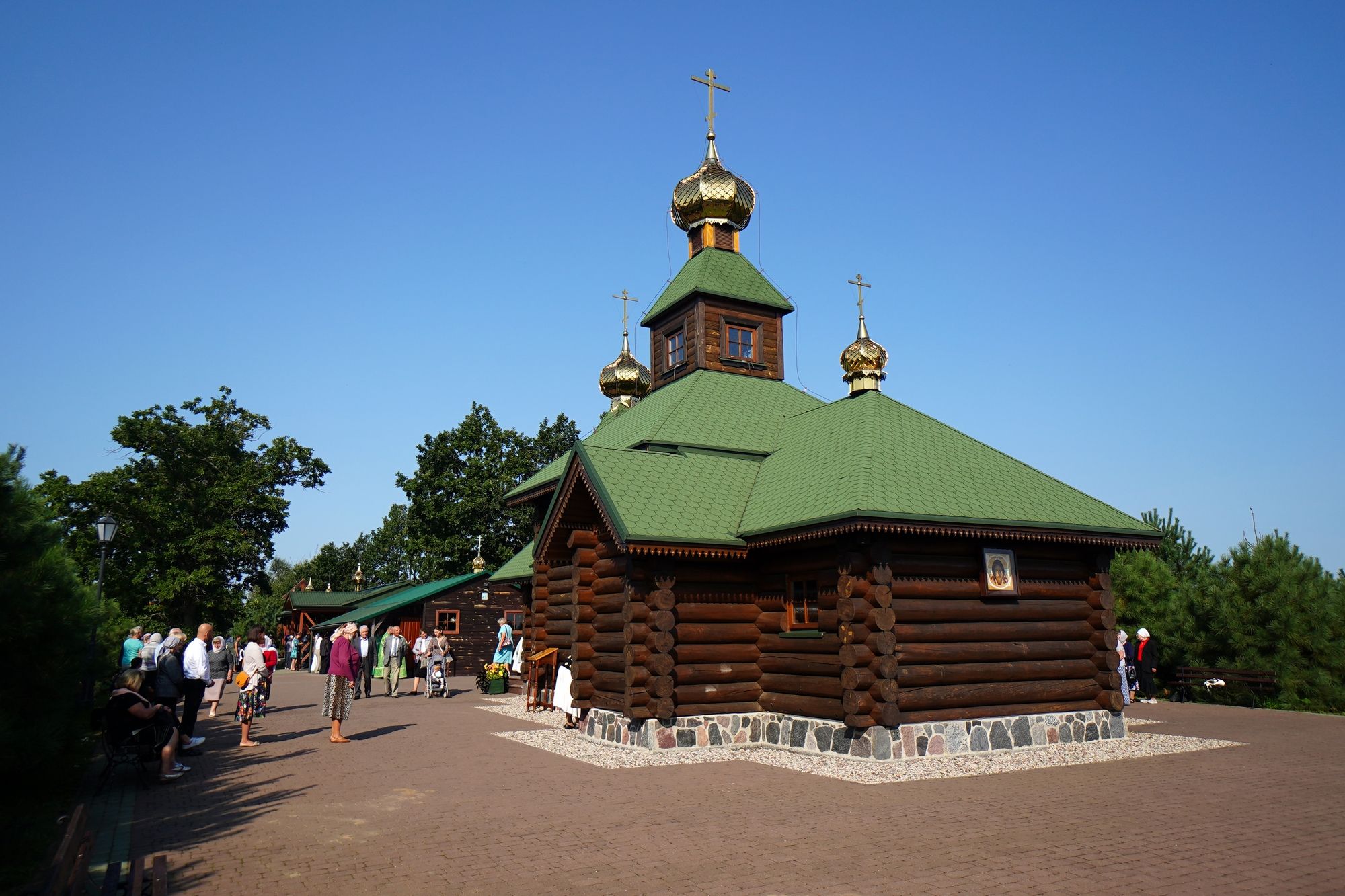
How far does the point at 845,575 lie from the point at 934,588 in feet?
5.17

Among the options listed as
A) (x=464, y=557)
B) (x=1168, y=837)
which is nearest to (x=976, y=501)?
(x=1168, y=837)

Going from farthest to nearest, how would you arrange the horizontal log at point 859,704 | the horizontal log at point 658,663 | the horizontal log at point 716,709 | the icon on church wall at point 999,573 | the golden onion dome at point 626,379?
the golden onion dome at point 626,379
the horizontal log at point 716,709
the horizontal log at point 658,663
the icon on church wall at point 999,573
the horizontal log at point 859,704

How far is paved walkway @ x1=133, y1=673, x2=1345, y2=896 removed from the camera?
7062 millimetres

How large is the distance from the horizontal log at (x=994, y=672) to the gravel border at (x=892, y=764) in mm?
1103

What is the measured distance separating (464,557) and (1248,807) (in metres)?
48.6

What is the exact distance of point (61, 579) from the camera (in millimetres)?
8766

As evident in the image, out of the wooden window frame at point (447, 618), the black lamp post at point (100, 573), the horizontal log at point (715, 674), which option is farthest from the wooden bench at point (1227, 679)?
the wooden window frame at point (447, 618)

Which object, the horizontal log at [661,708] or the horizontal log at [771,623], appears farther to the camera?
the horizontal log at [771,623]

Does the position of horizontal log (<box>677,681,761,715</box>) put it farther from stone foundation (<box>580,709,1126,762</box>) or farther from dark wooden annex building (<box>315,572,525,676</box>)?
dark wooden annex building (<box>315,572,525,676</box>)

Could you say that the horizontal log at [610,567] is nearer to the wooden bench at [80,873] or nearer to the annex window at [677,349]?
the annex window at [677,349]

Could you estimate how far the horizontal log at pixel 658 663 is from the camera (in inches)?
571

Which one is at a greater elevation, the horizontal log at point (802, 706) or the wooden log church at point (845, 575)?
the wooden log church at point (845, 575)

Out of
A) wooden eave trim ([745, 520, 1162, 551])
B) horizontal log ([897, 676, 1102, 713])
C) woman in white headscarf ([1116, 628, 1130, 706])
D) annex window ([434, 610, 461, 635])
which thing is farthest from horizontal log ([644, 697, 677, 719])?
annex window ([434, 610, 461, 635])

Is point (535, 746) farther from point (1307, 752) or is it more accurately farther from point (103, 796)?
point (1307, 752)
